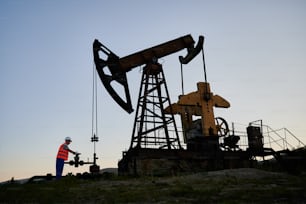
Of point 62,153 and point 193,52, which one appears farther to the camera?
point 193,52

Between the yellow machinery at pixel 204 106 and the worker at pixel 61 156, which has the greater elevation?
the yellow machinery at pixel 204 106

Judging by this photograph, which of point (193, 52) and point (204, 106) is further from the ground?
point (193, 52)

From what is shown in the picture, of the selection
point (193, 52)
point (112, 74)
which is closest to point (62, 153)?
point (112, 74)

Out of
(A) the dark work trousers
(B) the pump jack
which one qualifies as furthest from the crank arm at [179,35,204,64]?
(A) the dark work trousers

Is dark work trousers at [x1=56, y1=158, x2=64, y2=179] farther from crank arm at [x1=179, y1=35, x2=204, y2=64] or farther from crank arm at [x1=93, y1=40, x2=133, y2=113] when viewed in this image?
crank arm at [x1=179, y1=35, x2=204, y2=64]

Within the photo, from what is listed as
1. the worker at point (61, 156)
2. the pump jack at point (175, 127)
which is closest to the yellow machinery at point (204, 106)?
the pump jack at point (175, 127)

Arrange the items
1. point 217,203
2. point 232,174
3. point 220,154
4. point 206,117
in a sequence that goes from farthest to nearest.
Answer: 1. point 206,117
2. point 220,154
3. point 232,174
4. point 217,203

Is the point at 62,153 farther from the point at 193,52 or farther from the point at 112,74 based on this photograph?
the point at 193,52

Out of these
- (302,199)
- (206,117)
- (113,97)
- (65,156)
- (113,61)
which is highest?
(113,61)

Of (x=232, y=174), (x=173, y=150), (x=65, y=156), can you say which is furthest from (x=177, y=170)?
(x=65, y=156)

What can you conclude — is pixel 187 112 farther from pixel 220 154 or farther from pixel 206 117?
pixel 220 154

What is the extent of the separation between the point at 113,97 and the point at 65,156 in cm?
468

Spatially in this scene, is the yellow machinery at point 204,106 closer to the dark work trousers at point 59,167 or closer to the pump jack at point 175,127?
the pump jack at point 175,127

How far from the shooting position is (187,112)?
1478 cm
